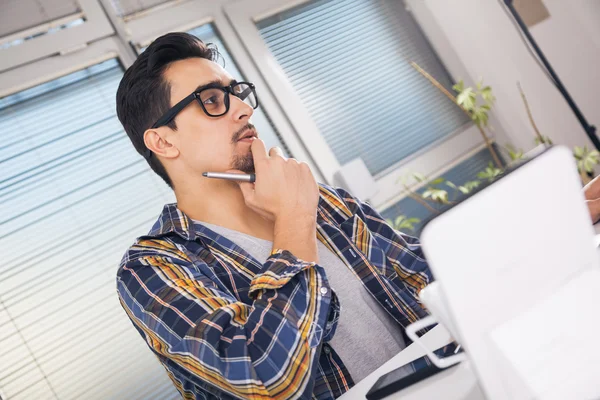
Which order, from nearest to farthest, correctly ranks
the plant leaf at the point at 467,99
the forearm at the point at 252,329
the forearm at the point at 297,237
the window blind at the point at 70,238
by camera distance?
the forearm at the point at 252,329, the forearm at the point at 297,237, the window blind at the point at 70,238, the plant leaf at the point at 467,99

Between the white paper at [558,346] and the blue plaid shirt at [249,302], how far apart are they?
0.50 meters

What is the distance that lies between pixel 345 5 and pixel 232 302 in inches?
98.9

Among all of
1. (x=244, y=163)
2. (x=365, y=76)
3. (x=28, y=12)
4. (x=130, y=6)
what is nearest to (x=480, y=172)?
(x=365, y=76)

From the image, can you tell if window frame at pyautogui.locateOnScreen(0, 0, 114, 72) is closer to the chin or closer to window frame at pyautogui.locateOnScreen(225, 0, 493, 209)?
window frame at pyautogui.locateOnScreen(225, 0, 493, 209)

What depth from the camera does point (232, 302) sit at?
3.75 feet

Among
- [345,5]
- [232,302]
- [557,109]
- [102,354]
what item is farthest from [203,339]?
[557,109]

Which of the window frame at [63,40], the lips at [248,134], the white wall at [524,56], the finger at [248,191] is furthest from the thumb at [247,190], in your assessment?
the white wall at [524,56]

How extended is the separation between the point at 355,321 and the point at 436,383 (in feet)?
1.62

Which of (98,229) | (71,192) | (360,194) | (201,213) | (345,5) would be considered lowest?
(360,194)

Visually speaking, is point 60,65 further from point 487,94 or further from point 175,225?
point 487,94

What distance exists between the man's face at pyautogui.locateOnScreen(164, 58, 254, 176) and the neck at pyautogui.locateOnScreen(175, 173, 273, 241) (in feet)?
0.14

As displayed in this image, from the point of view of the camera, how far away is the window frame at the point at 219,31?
2824 mm

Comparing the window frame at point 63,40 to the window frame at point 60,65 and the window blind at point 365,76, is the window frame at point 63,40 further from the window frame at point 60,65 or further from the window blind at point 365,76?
the window blind at point 365,76

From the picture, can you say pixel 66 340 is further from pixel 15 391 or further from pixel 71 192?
pixel 71 192
